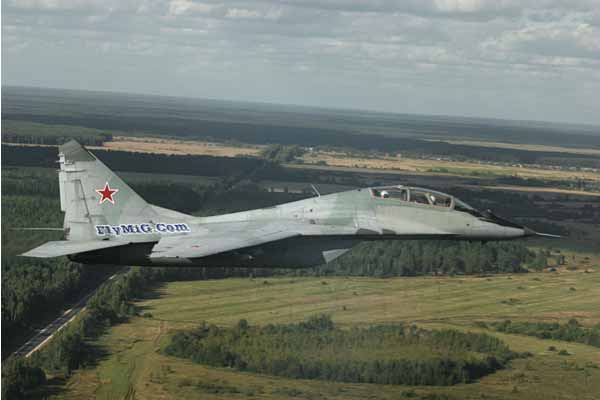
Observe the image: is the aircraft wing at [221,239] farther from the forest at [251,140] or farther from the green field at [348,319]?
the forest at [251,140]

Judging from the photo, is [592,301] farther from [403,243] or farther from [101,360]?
[101,360]

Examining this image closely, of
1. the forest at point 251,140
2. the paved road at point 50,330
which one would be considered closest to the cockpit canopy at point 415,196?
the paved road at point 50,330

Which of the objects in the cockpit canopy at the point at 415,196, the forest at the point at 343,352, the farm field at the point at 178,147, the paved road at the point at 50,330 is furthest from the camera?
the farm field at the point at 178,147

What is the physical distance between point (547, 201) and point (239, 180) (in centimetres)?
3392

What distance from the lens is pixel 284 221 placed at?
27266mm

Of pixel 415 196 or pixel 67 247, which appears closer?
pixel 67 247

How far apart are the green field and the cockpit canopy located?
49.7 feet

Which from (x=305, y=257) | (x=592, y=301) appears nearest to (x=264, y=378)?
(x=305, y=257)

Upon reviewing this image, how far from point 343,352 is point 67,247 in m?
21.4

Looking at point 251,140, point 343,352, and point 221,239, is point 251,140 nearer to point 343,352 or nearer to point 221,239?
point 343,352

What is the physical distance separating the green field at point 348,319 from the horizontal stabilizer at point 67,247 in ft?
44.8

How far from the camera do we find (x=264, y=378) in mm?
40219

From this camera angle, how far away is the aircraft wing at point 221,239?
23328mm

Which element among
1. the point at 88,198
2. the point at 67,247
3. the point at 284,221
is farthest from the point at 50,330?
the point at 284,221
